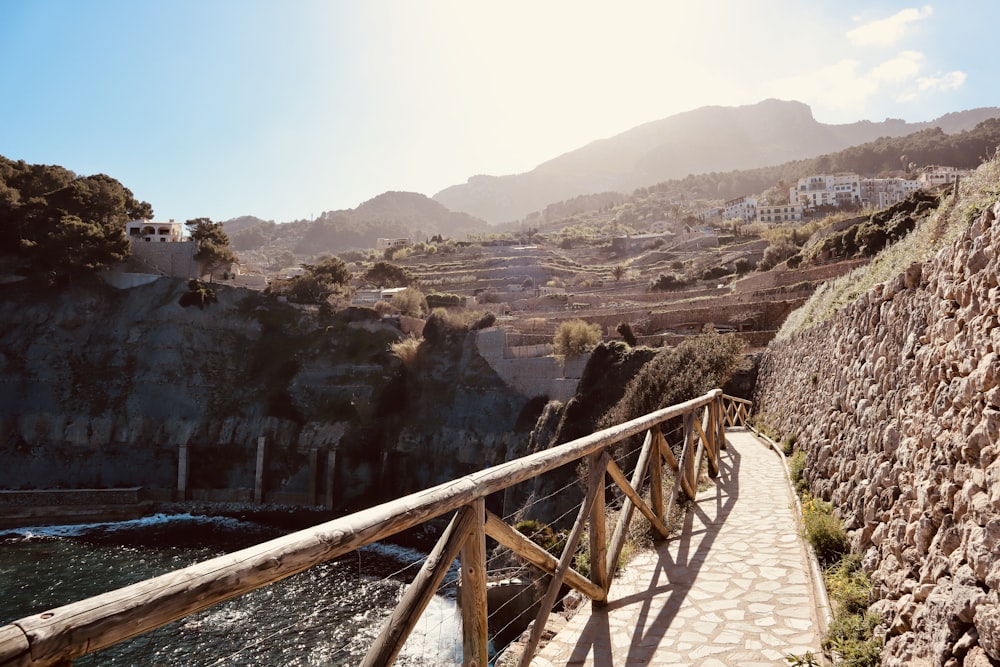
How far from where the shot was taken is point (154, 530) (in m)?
28.5

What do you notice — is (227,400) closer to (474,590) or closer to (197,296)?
(197,296)

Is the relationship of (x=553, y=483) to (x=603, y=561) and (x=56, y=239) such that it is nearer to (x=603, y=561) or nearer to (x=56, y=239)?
(x=603, y=561)

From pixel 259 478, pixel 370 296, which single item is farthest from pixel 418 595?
pixel 370 296

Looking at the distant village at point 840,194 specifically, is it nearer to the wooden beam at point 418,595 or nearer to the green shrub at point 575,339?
the green shrub at point 575,339

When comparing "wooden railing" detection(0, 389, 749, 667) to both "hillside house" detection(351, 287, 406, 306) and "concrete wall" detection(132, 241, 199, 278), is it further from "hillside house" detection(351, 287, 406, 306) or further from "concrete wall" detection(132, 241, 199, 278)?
"concrete wall" detection(132, 241, 199, 278)

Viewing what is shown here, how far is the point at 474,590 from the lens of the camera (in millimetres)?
2422

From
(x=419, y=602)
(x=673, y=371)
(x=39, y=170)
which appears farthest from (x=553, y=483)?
(x=39, y=170)

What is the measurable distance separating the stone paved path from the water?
5.36m

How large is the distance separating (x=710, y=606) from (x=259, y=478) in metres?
34.3

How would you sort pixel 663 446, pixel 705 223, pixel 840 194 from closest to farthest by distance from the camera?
pixel 663 446
pixel 840 194
pixel 705 223

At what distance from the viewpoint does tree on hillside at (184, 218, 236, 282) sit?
4628 cm

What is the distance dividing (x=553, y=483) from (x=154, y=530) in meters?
20.0

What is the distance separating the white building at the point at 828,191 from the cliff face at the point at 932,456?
7749cm

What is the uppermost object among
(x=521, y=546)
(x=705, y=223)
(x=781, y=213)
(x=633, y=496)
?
(x=781, y=213)
